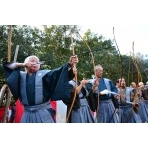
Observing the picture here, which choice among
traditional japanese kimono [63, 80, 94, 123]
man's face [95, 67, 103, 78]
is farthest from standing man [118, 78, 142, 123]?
traditional japanese kimono [63, 80, 94, 123]

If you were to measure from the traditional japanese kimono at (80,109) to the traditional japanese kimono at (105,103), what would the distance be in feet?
0.26

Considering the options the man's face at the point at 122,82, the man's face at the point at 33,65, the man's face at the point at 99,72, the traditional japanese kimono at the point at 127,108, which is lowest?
the traditional japanese kimono at the point at 127,108

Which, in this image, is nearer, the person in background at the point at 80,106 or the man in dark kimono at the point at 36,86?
the man in dark kimono at the point at 36,86

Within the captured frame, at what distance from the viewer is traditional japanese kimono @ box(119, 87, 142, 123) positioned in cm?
406

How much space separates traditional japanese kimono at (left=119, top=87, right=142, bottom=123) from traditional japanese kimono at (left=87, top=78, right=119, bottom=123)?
58mm

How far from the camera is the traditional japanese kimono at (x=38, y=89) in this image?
12.0ft

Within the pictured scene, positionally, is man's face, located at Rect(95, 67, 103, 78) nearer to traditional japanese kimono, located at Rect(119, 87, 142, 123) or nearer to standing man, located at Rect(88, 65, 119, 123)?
standing man, located at Rect(88, 65, 119, 123)

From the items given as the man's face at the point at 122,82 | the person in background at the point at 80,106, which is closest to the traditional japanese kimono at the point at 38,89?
the person in background at the point at 80,106

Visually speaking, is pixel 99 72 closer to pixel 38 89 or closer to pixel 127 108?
pixel 127 108

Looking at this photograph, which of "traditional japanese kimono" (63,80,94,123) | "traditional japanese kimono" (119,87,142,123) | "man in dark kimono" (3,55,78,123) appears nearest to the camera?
"man in dark kimono" (3,55,78,123)

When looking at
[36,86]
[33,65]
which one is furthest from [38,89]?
[33,65]

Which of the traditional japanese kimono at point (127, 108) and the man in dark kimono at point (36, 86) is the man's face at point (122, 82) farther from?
the man in dark kimono at point (36, 86)
